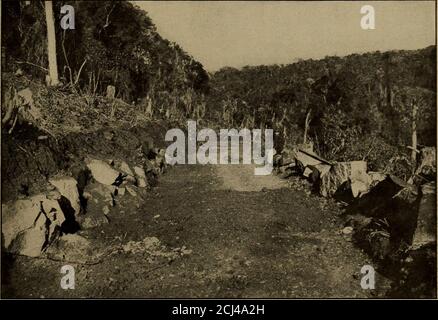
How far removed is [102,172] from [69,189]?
35.7 inches

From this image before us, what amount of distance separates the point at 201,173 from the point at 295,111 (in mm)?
6084

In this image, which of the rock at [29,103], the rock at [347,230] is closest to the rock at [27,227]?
the rock at [29,103]

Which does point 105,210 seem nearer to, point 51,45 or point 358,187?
point 51,45

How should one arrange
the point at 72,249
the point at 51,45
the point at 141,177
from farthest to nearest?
the point at 51,45 → the point at 141,177 → the point at 72,249

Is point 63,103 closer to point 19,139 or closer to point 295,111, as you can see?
point 19,139

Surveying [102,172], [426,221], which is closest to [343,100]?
[426,221]

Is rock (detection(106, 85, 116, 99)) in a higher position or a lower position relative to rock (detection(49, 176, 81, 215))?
higher

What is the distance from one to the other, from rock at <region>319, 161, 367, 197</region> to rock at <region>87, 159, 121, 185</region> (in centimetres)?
426

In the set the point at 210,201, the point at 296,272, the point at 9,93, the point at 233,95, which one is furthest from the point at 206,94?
the point at 296,272

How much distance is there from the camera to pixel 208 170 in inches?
361

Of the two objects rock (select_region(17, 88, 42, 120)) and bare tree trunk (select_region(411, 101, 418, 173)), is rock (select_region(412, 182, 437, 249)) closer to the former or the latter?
bare tree trunk (select_region(411, 101, 418, 173))

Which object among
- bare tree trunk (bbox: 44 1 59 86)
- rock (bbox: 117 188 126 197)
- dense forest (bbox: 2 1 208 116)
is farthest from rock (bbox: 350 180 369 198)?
bare tree trunk (bbox: 44 1 59 86)

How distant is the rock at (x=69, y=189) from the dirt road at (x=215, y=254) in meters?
0.54

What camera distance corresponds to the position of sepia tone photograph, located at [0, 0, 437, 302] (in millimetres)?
6566
